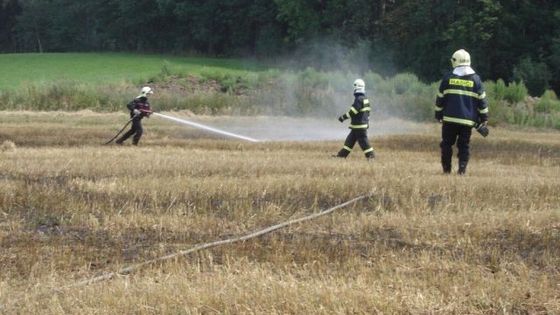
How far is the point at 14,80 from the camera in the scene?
50.6 m

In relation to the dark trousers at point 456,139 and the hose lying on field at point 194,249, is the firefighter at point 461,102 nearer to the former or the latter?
the dark trousers at point 456,139

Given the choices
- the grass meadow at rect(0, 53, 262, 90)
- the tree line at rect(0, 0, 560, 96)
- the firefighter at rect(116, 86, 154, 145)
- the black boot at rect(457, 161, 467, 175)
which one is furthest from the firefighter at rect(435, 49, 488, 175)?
the grass meadow at rect(0, 53, 262, 90)

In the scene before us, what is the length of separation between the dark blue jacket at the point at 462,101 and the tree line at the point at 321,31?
33658 millimetres

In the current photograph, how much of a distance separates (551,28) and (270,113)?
87.0 ft

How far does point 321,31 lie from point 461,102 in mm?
60020

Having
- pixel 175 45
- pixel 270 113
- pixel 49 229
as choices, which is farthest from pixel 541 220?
pixel 175 45

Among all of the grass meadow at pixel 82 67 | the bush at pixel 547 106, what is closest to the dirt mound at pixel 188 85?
the grass meadow at pixel 82 67

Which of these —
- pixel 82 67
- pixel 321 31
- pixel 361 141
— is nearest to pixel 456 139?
pixel 361 141

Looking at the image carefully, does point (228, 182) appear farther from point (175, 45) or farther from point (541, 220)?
point (175, 45)

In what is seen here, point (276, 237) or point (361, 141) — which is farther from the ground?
point (361, 141)

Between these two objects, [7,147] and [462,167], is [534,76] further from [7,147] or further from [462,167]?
[462,167]

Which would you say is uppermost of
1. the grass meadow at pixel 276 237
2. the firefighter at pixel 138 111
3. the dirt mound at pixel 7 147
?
the firefighter at pixel 138 111

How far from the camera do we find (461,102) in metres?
11.6

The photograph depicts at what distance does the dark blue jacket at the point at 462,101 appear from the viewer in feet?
38.0
